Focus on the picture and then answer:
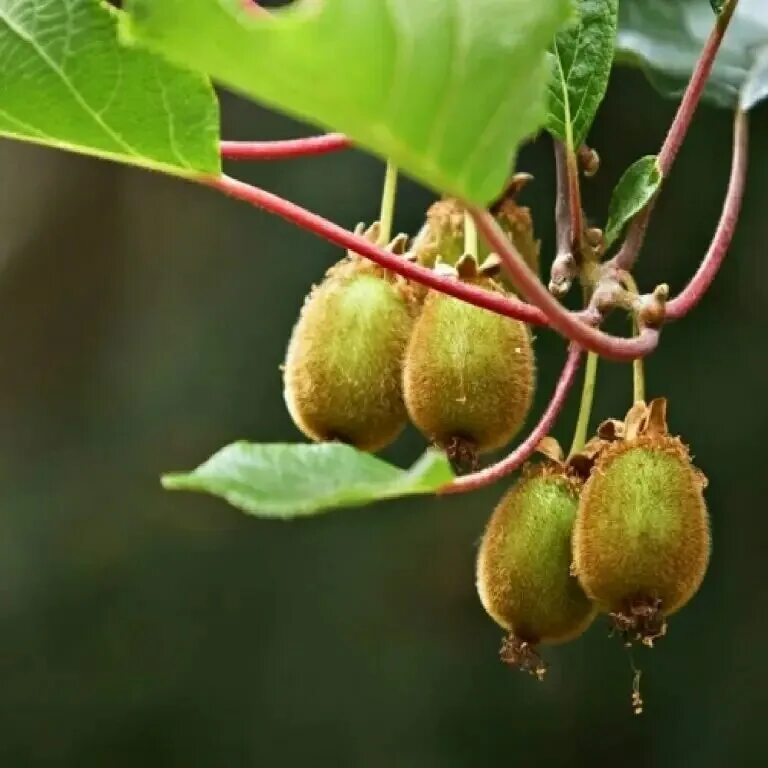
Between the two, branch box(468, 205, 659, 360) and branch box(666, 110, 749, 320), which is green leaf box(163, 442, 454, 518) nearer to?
branch box(468, 205, 659, 360)

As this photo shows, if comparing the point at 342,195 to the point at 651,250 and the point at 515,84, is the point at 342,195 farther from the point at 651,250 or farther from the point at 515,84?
the point at 515,84

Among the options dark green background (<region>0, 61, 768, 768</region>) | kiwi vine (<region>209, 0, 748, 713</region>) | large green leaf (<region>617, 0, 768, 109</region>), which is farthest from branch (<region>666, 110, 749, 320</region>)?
dark green background (<region>0, 61, 768, 768</region>)

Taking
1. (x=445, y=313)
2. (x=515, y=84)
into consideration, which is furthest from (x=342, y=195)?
(x=515, y=84)

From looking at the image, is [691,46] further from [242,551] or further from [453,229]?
[242,551]

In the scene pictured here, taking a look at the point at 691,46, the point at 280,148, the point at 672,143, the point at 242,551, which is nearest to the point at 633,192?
the point at 672,143

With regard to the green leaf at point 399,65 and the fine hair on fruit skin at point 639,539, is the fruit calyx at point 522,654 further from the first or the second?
the green leaf at point 399,65

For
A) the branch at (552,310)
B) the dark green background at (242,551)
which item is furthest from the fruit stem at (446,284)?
the dark green background at (242,551)
